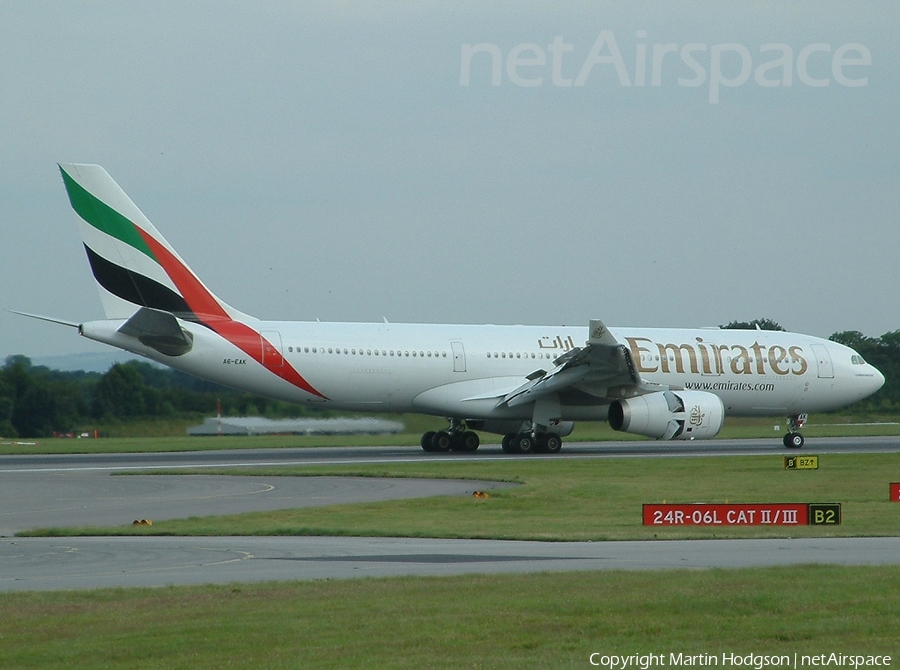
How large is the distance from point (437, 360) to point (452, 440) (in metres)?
2.86

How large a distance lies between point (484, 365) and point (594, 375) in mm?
3819

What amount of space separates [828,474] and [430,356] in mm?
12491

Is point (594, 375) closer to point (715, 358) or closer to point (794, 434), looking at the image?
point (715, 358)

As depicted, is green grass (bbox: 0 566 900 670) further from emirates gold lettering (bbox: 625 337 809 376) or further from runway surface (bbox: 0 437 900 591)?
emirates gold lettering (bbox: 625 337 809 376)

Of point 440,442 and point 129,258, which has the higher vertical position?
point 129,258

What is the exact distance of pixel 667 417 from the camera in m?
32.7

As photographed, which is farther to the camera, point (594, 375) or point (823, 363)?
point (823, 363)

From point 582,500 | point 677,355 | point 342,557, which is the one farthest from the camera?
point 677,355

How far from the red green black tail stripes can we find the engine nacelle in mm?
9545

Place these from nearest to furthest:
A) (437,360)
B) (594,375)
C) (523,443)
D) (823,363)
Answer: (594,375) < (523,443) < (437,360) < (823,363)

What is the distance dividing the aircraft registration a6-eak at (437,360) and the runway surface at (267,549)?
791 cm

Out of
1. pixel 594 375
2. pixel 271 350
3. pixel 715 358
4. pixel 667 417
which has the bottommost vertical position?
pixel 667 417

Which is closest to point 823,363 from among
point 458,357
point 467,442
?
point 467,442

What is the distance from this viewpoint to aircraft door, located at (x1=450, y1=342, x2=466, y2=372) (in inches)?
1389
